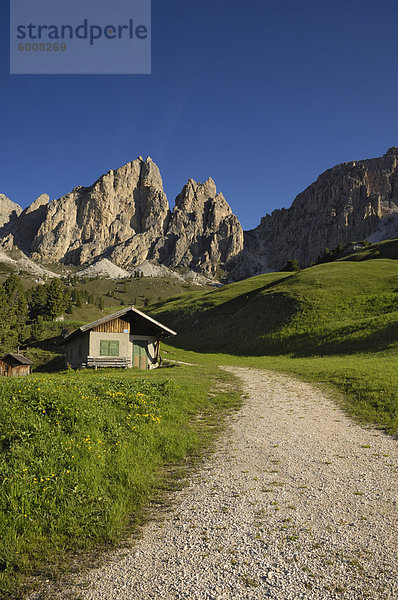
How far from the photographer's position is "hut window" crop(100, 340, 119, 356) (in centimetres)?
3682

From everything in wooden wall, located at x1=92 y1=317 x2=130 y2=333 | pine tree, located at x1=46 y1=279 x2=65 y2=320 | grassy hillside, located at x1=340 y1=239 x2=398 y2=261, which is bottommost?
wooden wall, located at x1=92 y1=317 x2=130 y2=333

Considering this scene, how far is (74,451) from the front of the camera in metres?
7.68

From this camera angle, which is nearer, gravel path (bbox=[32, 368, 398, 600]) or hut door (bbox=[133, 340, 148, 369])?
gravel path (bbox=[32, 368, 398, 600])

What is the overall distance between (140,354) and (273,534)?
34.1 meters

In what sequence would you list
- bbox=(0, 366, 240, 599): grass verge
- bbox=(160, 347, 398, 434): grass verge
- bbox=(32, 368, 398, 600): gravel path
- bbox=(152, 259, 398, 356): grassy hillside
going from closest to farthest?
bbox=(32, 368, 398, 600): gravel path
bbox=(0, 366, 240, 599): grass verge
bbox=(160, 347, 398, 434): grass verge
bbox=(152, 259, 398, 356): grassy hillside

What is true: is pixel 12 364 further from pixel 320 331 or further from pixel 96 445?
pixel 96 445

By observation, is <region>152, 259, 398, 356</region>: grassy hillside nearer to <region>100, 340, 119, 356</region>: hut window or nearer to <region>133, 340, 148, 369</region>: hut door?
<region>133, 340, 148, 369</region>: hut door

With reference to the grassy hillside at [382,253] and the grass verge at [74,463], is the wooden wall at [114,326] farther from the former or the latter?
the grassy hillside at [382,253]

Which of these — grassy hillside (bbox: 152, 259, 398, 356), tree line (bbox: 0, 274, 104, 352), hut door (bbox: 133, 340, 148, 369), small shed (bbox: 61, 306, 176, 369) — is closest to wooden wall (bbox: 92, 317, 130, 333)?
small shed (bbox: 61, 306, 176, 369)

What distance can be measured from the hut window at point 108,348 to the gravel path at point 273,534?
94.4ft

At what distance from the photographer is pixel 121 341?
3756 centimetres

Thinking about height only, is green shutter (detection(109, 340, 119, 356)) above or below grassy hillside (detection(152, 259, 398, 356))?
below

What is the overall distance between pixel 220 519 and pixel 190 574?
1533 millimetres

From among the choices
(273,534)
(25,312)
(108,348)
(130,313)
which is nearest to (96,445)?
(273,534)
